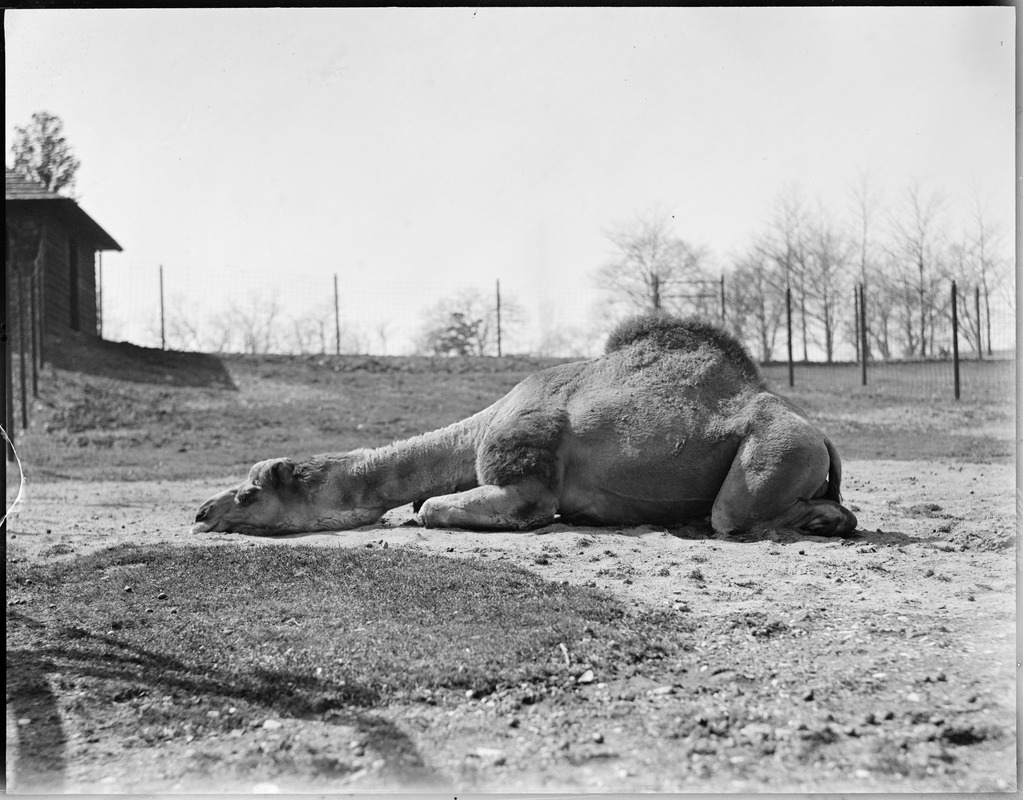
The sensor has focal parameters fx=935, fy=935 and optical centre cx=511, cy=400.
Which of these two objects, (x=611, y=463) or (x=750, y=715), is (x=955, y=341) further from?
(x=750, y=715)

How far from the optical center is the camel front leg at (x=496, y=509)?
725 centimetres

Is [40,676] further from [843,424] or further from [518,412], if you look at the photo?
[843,424]

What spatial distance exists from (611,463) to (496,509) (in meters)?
0.97

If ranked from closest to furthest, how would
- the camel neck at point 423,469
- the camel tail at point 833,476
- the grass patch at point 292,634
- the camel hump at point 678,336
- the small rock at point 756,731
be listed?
the small rock at point 756,731
the grass patch at point 292,634
the camel tail at point 833,476
the camel hump at point 678,336
the camel neck at point 423,469

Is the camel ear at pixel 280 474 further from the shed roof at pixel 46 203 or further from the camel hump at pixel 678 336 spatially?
the shed roof at pixel 46 203

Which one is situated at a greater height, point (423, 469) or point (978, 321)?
point (978, 321)

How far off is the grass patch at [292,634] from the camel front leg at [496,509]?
1.34 metres

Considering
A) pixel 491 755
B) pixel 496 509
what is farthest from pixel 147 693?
pixel 496 509

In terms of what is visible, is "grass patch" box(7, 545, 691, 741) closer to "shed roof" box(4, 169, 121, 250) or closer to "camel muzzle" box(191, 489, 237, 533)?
"camel muzzle" box(191, 489, 237, 533)

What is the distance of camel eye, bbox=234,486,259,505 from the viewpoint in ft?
24.8

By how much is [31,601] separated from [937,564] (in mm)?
5224

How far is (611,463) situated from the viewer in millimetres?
7305

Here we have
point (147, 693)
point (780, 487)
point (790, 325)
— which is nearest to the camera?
point (147, 693)

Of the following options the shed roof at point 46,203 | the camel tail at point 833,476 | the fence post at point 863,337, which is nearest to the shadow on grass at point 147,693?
the camel tail at point 833,476
